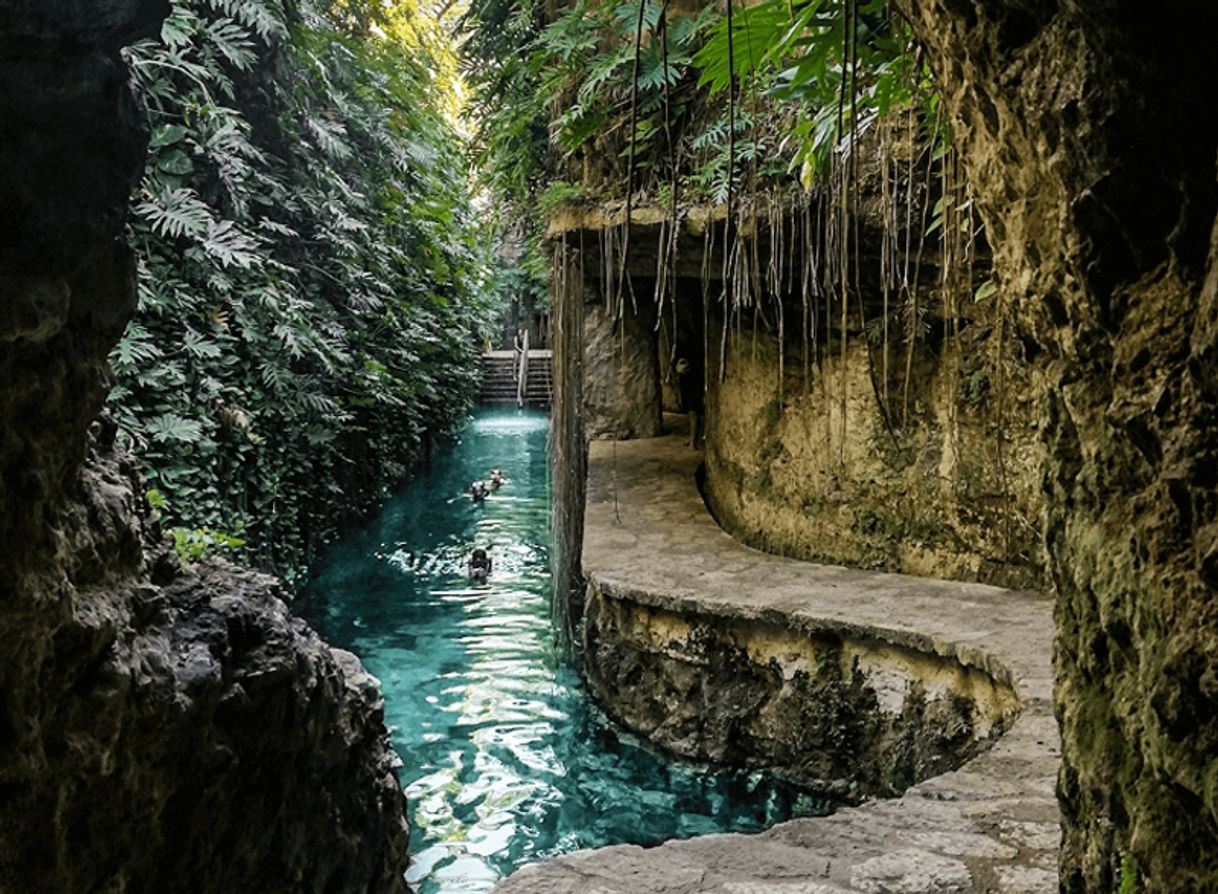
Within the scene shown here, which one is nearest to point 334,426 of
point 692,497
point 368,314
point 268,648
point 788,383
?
point 368,314

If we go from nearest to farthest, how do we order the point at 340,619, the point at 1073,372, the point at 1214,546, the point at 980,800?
the point at 1214,546 → the point at 1073,372 → the point at 980,800 → the point at 340,619

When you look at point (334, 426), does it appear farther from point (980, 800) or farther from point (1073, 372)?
point (1073, 372)

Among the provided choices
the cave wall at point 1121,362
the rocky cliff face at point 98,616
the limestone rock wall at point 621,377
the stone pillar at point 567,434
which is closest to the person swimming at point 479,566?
the limestone rock wall at point 621,377

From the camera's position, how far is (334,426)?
9.55m

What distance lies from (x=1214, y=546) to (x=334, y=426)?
904 centimetres

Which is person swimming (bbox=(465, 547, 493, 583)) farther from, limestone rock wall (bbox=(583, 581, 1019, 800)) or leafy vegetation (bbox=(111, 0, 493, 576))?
limestone rock wall (bbox=(583, 581, 1019, 800))

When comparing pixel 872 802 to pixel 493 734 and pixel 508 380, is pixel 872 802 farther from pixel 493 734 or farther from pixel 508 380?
pixel 508 380

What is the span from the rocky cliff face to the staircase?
22.1m

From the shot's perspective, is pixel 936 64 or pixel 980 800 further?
pixel 980 800

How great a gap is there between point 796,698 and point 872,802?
7.77 feet

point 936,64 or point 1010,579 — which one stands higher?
point 936,64

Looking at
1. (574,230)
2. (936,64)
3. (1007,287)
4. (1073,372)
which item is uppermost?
(574,230)

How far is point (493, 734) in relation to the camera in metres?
6.45

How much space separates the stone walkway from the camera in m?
2.29
